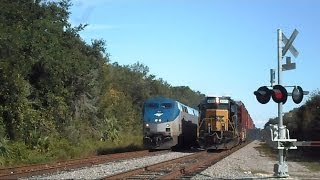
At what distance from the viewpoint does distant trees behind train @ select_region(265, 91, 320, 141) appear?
32.8 m

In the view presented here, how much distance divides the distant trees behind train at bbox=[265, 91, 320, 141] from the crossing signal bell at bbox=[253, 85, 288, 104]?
13470mm

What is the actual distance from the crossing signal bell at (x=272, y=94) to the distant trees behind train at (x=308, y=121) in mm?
13470

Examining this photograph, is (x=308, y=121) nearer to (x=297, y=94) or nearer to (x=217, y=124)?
(x=217, y=124)

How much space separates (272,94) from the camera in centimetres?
1582

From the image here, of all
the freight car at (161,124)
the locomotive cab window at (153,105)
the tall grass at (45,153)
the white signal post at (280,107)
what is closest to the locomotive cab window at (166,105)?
the freight car at (161,124)

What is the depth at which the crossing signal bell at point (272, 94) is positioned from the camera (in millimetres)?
15781

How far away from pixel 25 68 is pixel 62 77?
5426 millimetres

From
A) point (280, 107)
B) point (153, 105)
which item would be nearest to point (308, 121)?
point (153, 105)

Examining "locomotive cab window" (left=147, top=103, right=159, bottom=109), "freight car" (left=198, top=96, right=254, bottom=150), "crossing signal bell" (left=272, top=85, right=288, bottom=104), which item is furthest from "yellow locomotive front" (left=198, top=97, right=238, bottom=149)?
"crossing signal bell" (left=272, top=85, right=288, bottom=104)

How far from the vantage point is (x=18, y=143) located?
1100 inches

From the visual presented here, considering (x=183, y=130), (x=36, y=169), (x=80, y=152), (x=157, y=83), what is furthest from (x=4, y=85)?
(x=157, y=83)

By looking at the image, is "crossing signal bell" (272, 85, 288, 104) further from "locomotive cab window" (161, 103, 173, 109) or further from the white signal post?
"locomotive cab window" (161, 103, 173, 109)

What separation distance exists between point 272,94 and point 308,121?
20374mm

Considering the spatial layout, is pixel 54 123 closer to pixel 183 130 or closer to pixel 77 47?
pixel 77 47
